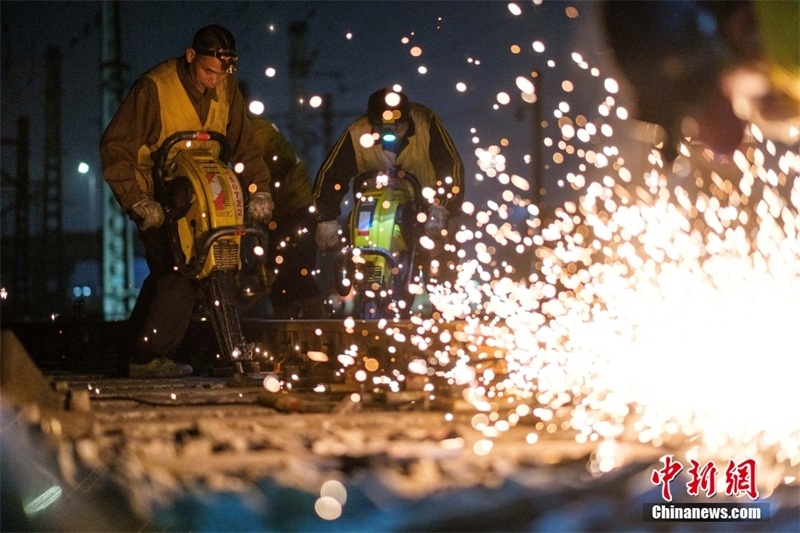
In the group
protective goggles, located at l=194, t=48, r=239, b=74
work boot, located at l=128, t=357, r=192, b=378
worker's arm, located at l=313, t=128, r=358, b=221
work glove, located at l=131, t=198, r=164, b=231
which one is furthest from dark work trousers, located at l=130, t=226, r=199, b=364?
worker's arm, located at l=313, t=128, r=358, b=221

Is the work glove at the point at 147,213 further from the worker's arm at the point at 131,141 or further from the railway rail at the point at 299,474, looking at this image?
the railway rail at the point at 299,474

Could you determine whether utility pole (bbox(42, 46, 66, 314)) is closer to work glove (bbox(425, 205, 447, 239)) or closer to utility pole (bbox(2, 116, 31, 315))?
utility pole (bbox(2, 116, 31, 315))

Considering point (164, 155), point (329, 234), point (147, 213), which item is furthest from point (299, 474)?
point (329, 234)

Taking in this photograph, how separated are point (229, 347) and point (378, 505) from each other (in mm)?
3658

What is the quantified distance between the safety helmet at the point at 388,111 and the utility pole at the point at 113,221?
47.0ft

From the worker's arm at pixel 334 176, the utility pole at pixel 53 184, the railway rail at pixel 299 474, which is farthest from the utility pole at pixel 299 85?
the railway rail at pixel 299 474

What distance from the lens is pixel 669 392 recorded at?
741 centimetres

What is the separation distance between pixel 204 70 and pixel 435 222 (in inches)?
105

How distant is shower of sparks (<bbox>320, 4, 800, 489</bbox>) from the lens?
6.59 meters

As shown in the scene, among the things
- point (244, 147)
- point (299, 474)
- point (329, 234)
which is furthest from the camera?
point (329, 234)

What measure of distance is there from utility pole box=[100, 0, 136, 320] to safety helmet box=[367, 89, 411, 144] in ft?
47.0

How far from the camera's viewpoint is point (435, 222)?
1076 cm

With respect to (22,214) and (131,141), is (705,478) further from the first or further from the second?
(22,214)

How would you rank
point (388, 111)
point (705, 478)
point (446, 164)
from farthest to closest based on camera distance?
point (446, 164), point (388, 111), point (705, 478)
